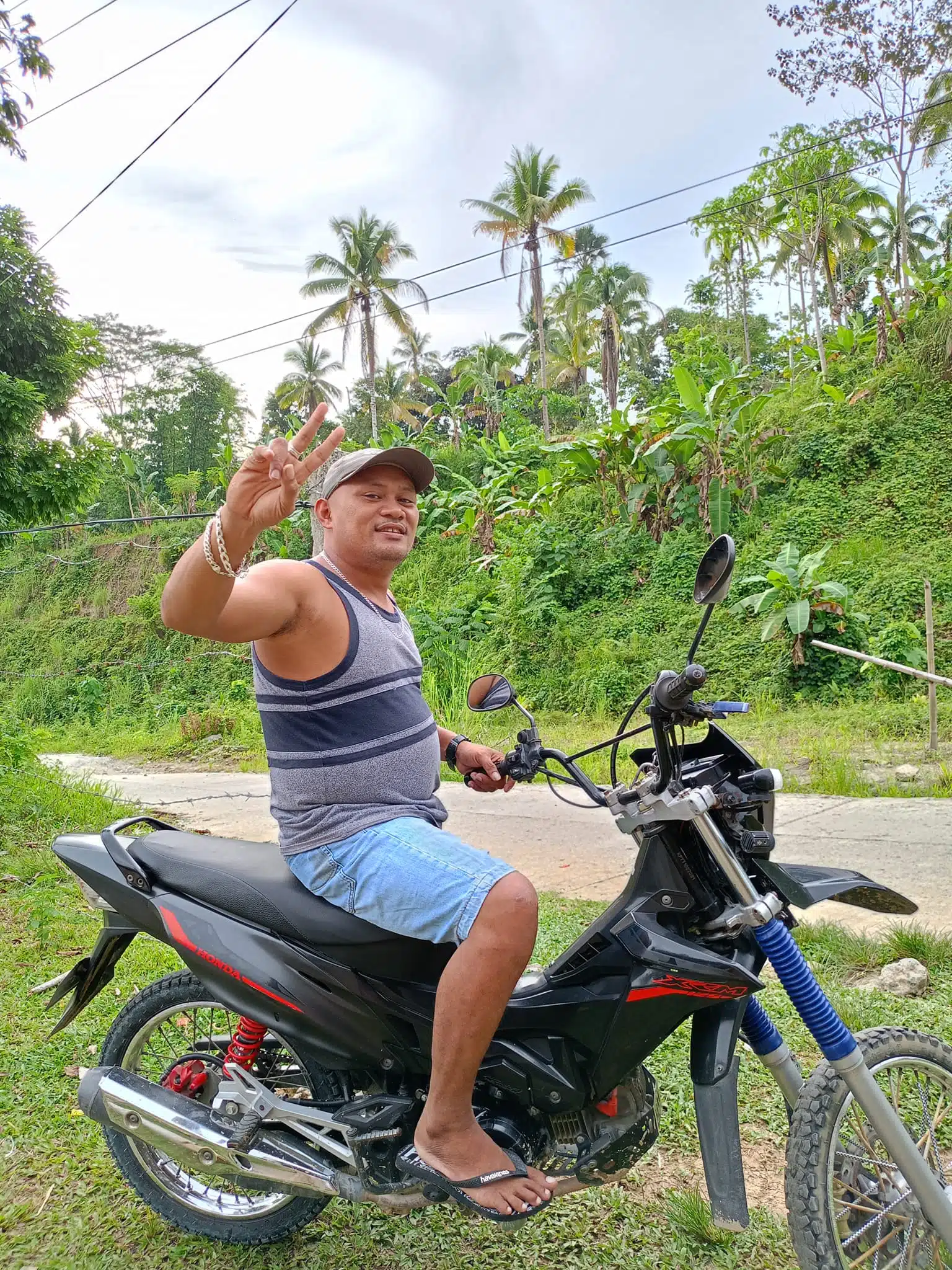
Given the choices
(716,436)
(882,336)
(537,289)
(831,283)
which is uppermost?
(537,289)

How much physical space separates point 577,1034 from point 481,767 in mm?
733

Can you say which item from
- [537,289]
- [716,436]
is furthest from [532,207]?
[716,436]

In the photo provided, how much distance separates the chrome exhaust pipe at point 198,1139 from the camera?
2053 millimetres

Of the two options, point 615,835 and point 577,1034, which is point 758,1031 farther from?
point 615,835

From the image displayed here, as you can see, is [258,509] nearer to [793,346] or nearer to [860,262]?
[793,346]

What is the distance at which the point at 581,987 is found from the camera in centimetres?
198

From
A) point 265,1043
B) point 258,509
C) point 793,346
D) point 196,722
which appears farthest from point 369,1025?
point 793,346

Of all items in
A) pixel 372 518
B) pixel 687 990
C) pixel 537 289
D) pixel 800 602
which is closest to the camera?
pixel 687 990

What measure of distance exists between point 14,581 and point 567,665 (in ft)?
69.5

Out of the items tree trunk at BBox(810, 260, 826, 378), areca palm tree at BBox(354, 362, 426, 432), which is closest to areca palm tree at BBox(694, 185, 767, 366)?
tree trunk at BBox(810, 260, 826, 378)

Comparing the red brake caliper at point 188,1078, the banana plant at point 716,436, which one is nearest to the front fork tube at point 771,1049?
the red brake caliper at point 188,1078

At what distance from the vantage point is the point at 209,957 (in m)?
2.09

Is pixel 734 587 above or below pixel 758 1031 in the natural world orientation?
above

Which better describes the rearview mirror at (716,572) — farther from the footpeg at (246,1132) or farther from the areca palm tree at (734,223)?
the areca palm tree at (734,223)
